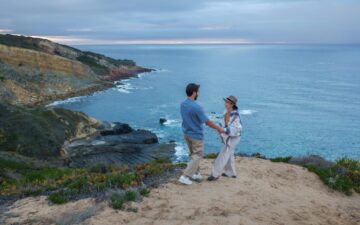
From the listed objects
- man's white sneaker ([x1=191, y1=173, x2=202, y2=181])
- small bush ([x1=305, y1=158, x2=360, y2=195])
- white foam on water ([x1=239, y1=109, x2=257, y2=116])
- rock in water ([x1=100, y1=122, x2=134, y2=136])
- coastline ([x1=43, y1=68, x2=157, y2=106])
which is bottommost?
coastline ([x1=43, y1=68, x2=157, y2=106])

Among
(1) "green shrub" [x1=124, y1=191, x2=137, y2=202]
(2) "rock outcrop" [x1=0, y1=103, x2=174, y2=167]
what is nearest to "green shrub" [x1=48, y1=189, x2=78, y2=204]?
(1) "green shrub" [x1=124, y1=191, x2=137, y2=202]

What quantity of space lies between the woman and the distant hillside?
192ft

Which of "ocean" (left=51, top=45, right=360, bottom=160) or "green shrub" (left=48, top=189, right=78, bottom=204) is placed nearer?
"green shrub" (left=48, top=189, right=78, bottom=204)

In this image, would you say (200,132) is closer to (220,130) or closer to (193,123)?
(193,123)

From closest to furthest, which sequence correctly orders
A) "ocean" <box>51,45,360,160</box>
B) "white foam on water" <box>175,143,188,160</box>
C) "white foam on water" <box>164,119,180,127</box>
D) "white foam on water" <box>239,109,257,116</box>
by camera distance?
"white foam on water" <box>175,143,188,160</box> < "ocean" <box>51,45,360,160</box> < "white foam on water" <box>164,119,180,127</box> < "white foam on water" <box>239,109,257,116</box>

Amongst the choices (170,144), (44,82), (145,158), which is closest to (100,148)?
(145,158)

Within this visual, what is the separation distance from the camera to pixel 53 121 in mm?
42406

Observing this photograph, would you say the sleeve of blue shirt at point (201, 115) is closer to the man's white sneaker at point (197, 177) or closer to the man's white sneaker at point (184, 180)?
the man's white sneaker at point (184, 180)

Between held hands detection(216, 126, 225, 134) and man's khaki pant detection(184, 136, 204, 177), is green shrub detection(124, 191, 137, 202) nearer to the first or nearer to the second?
man's khaki pant detection(184, 136, 204, 177)

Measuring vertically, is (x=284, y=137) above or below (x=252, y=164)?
below

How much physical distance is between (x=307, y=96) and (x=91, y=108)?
132 ft

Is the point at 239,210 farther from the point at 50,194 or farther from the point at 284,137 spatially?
the point at 284,137

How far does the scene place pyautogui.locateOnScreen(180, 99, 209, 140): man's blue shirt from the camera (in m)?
10.4

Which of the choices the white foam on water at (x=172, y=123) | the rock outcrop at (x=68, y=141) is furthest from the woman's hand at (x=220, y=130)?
the white foam on water at (x=172, y=123)
